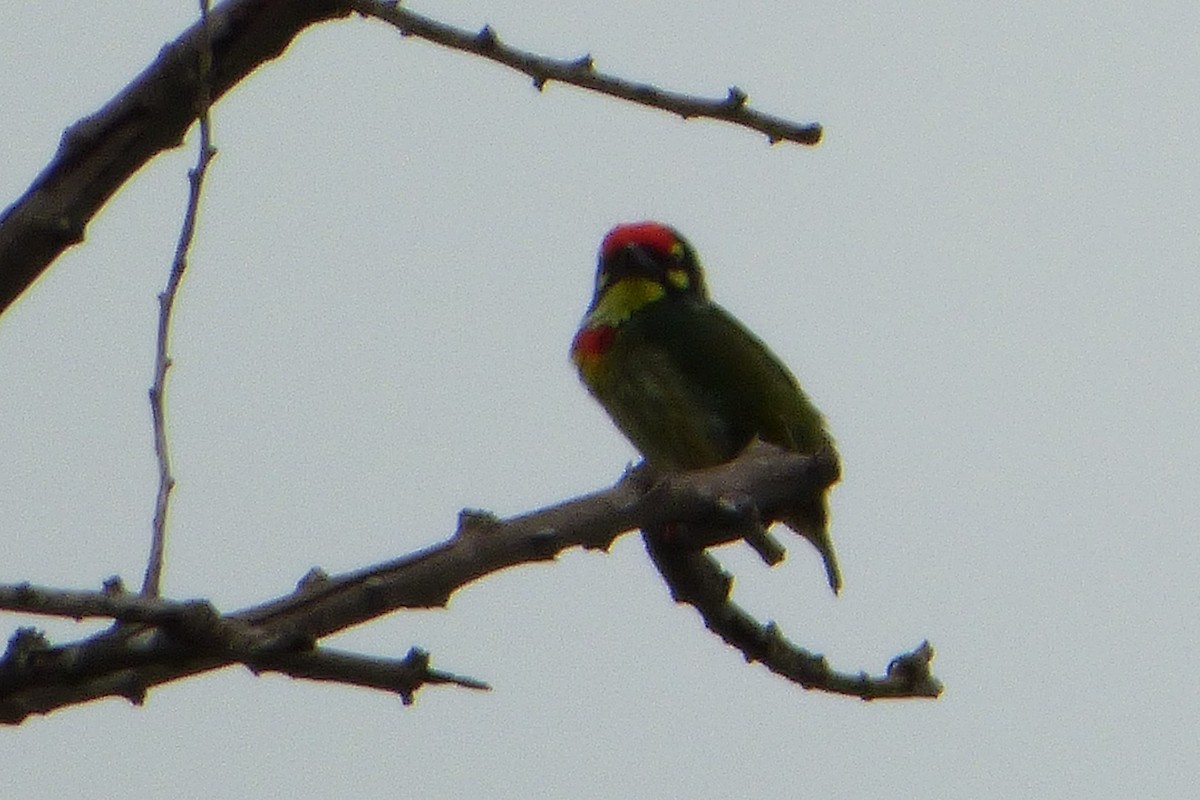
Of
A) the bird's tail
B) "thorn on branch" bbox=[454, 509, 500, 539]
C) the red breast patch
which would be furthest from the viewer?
the red breast patch

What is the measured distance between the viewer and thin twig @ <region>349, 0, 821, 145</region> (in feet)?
6.88

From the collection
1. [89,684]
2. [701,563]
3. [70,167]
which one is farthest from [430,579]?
[701,563]

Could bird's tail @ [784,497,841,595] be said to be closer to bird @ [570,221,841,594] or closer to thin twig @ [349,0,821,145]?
bird @ [570,221,841,594]

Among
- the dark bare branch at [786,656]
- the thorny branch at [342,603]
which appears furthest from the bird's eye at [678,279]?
the thorny branch at [342,603]

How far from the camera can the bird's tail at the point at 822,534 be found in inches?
198

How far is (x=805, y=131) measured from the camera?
2.11m

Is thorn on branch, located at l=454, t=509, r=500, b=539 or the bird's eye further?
the bird's eye

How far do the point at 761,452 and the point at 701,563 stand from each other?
340 millimetres

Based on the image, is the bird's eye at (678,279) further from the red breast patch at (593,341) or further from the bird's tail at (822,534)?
the bird's tail at (822,534)

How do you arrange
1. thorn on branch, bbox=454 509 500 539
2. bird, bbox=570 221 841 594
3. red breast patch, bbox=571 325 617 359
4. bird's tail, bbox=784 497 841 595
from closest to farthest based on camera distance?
thorn on branch, bbox=454 509 500 539 < bird's tail, bbox=784 497 841 595 < bird, bbox=570 221 841 594 < red breast patch, bbox=571 325 617 359

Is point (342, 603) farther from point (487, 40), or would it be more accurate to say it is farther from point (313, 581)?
point (487, 40)

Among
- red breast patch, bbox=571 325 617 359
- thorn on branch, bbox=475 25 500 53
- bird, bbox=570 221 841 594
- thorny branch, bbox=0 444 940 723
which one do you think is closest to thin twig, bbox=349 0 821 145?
thorn on branch, bbox=475 25 500 53

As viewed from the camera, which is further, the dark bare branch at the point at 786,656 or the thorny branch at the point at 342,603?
the dark bare branch at the point at 786,656

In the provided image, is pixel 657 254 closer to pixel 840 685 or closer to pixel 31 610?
pixel 840 685
